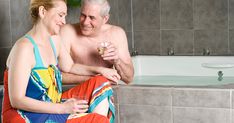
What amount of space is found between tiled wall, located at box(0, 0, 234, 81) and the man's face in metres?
1.61

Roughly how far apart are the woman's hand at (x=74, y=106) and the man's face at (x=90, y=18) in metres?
0.63

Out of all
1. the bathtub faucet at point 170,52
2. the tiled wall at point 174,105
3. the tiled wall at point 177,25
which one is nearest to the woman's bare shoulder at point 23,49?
the tiled wall at point 174,105

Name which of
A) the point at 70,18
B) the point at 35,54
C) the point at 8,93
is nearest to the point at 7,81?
the point at 8,93

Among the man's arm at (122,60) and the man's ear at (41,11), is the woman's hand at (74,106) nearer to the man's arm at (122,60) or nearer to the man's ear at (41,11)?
the man's ear at (41,11)

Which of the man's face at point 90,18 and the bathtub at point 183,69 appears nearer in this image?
the man's face at point 90,18

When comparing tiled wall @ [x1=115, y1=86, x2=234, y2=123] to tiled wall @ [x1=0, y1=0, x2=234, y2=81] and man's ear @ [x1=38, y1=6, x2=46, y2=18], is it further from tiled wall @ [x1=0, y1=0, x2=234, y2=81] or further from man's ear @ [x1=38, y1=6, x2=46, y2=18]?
tiled wall @ [x1=0, y1=0, x2=234, y2=81]

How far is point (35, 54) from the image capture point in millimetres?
1812

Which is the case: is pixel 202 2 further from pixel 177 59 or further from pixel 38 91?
pixel 38 91

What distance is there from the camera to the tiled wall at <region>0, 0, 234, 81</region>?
163 inches

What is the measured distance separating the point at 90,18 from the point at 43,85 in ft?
2.15

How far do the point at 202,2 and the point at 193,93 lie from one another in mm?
2087

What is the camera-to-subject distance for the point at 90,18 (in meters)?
2.39

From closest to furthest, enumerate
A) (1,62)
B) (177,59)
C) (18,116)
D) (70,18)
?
(18,116)
(1,62)
(70,18)
(177,59)

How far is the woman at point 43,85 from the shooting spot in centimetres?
175
